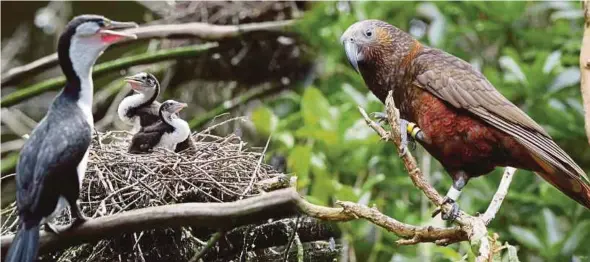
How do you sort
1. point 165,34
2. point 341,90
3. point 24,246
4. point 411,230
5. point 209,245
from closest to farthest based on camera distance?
1. point 24,246
2. point 209,245
3. point 411,230
4. point 165,34
5. point 341,90

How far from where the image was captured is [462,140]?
0.92 meters

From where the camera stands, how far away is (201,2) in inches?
77.5

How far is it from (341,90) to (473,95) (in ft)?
2.77

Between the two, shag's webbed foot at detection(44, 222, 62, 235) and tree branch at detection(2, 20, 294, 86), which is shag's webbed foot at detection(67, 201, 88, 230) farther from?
tree branch at detection(2, 20, 294, 86)

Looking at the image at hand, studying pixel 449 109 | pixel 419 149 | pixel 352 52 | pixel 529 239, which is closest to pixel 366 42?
pixel 352 52

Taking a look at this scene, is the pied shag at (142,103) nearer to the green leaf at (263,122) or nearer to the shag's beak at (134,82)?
the shag's beak at (134,82)

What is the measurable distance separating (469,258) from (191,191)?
331 mm

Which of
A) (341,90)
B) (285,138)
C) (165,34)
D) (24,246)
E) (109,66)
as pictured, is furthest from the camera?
(341,90)

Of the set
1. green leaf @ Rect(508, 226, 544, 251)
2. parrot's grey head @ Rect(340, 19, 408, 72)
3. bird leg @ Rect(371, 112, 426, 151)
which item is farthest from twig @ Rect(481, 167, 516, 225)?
green leaf @ Rect(508, 226, 544, 251)

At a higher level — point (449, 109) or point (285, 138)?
point (449, 109)

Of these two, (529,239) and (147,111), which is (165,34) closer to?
(147,111)

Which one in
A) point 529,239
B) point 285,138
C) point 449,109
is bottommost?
point 529,239

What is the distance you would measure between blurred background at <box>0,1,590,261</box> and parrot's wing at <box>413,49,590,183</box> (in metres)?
0.30

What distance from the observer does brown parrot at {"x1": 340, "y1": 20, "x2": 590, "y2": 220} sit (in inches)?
35.7
